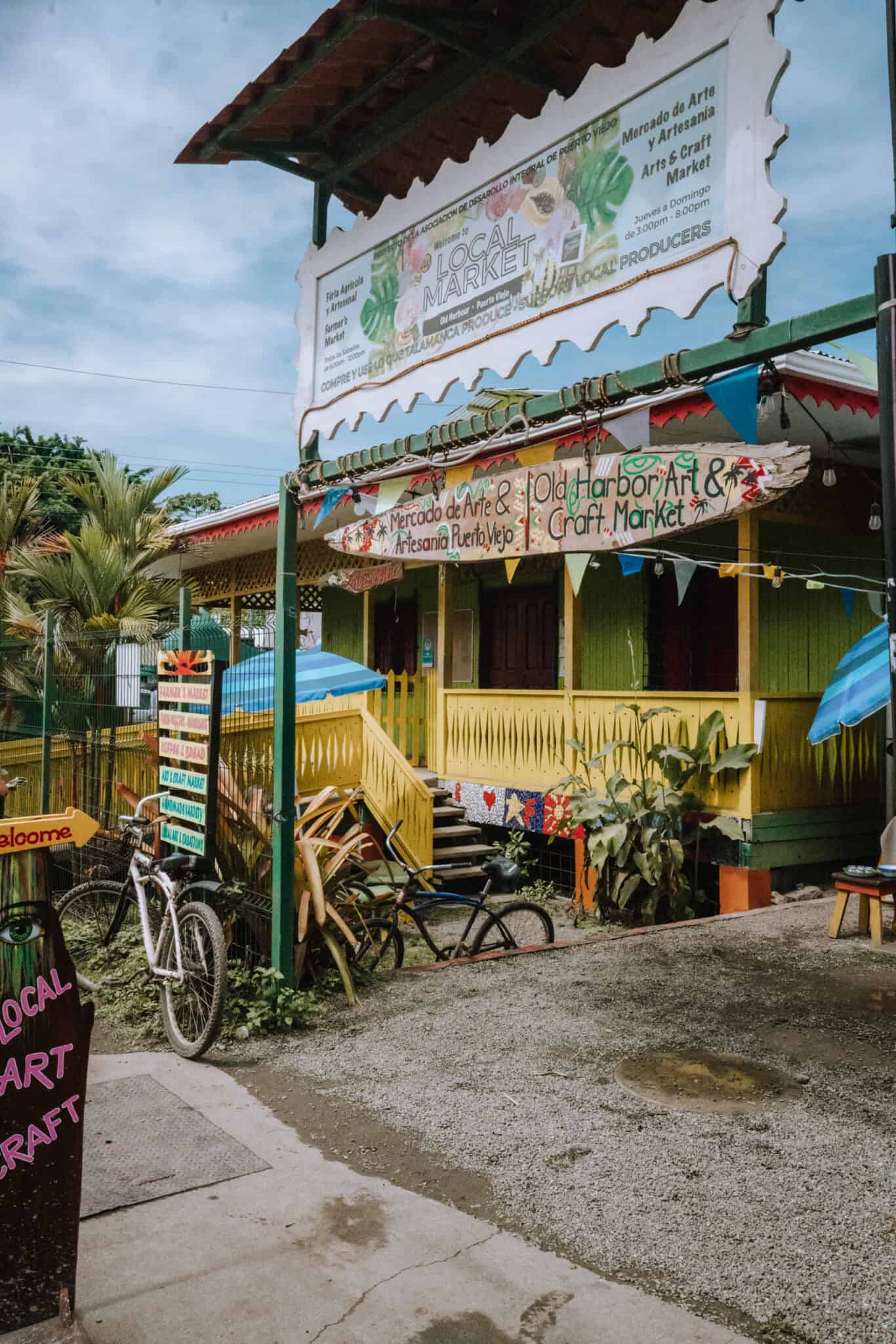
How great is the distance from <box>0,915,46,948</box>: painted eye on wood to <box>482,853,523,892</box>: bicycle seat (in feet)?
14.6

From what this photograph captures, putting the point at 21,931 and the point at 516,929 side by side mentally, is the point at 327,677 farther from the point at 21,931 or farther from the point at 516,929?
the point at 21,931

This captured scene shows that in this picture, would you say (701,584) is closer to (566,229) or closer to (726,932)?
(726,932)

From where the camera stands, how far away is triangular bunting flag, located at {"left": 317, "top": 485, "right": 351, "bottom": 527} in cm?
568

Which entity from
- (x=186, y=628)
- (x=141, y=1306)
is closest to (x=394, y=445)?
(x=186, y=628)

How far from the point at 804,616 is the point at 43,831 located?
336 inches

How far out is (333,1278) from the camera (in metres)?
2.97

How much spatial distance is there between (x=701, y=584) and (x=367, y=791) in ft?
13.6

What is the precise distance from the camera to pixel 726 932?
7.34 metres

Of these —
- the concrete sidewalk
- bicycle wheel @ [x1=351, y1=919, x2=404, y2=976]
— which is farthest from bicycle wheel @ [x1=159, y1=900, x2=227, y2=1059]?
the concrete sidewalk

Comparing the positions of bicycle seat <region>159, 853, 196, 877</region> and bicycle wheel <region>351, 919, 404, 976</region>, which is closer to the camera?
bicycle seat <region>159, 853, 196, 877</region>

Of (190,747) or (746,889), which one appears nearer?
(190,747)

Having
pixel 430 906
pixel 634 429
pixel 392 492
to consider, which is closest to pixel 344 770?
pixel 430 906

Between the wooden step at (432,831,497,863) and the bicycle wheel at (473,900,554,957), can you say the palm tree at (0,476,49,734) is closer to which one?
the wooden step at (432,831,497,863)

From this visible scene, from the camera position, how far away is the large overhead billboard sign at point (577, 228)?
352cm
